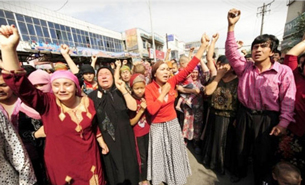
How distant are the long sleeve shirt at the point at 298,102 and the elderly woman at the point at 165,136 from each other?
118cm

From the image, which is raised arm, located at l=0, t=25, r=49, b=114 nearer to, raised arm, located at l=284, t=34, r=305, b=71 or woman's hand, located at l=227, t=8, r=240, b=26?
woman's hand, located at l=227, t=8, r=240, b=26

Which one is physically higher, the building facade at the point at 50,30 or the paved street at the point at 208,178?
the building facade at the point at 50,30

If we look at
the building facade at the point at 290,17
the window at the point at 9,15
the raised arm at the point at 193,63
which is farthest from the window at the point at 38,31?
the building facade at the point at 290,17

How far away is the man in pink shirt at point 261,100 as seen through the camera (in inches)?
67.7

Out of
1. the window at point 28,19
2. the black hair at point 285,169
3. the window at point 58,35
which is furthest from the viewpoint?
the window at point 58,35

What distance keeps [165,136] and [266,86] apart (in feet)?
4.93

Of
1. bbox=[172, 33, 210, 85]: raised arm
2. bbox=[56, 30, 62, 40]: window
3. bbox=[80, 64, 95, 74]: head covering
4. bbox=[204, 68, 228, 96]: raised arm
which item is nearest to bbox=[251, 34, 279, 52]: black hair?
bbox=[204, 68, 228, 96]: raised arm

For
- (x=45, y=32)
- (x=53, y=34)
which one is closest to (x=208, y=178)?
(x=45, y=32)

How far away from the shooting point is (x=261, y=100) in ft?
6.08

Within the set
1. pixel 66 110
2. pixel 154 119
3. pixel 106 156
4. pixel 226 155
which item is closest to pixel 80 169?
pixel 106 156

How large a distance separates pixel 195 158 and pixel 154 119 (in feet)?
5.55

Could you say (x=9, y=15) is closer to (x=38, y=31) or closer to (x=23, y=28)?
(x=23, y=28)

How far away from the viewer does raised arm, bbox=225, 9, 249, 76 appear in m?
1.93

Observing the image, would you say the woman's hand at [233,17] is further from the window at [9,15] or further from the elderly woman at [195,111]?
the window at [9,15]
